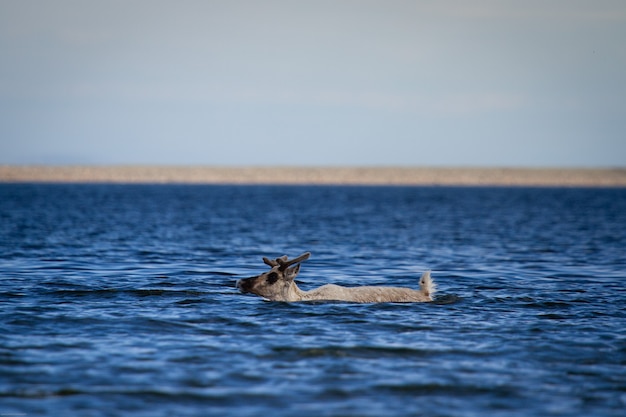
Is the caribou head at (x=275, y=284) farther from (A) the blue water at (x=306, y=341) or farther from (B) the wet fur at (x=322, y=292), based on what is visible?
(A) the blue water at (x=306, y=341)

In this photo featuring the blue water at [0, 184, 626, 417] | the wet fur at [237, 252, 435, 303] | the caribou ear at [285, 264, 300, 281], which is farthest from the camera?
the wet fur at [237, 252, 435, 303]

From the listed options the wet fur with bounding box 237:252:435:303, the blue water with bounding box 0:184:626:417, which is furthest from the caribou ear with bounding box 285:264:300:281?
the blue water with bounding box 0:184:626:417

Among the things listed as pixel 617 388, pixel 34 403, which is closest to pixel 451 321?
pixel 617 388

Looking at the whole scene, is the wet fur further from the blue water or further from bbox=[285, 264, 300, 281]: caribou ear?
the blue water

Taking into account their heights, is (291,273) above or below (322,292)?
above

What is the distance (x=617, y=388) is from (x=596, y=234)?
109 feet

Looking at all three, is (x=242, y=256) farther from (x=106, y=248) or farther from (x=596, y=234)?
(x=596, y=234)

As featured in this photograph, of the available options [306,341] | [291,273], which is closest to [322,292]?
→ [291,273]

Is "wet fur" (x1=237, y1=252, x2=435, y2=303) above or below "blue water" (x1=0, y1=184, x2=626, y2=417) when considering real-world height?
above

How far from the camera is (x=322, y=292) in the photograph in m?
16.6

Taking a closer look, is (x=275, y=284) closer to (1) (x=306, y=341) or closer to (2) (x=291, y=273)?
(2) (x=291, y=273)

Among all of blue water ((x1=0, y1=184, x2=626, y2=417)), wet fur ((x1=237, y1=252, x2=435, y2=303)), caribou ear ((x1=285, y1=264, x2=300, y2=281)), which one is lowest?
blue water ((x1=0, y1=184, x2=626, y2=417))

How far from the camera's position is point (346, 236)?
1547 inches

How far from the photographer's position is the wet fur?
16328 millimetres
